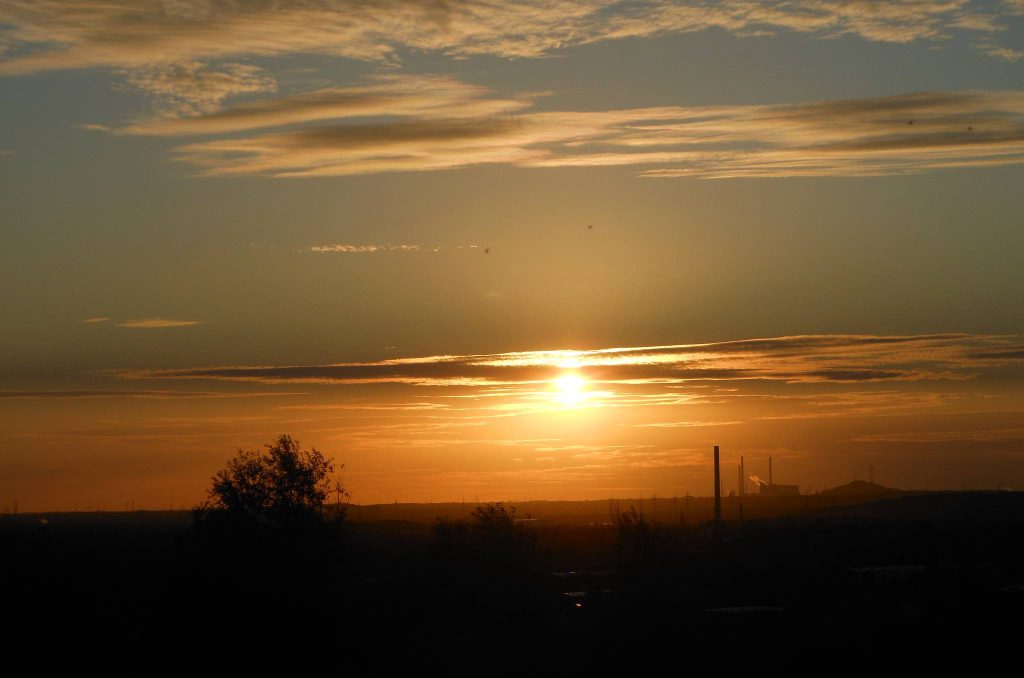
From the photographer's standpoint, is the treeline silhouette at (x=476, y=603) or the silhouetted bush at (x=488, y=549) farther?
the silhouetted bush at (x=488, y=549)

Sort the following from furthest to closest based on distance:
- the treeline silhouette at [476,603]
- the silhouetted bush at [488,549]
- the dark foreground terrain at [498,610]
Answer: the silhouetted bush at [488,549] < the treeline silhouette at [476,603] < the dark foreground terrain at [498,610]

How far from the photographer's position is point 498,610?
137ft

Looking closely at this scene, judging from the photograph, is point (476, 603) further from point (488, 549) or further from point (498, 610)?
point (488, 549)

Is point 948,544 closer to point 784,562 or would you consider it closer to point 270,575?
point 784,562

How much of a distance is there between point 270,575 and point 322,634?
17.5 feet

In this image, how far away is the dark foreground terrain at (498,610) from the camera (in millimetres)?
33031

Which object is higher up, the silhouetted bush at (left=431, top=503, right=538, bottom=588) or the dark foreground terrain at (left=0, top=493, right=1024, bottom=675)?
the silhouetted bush at (left=431, top=503, right=538, bottom=588)

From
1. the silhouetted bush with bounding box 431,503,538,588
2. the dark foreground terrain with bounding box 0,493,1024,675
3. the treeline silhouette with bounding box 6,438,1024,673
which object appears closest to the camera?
the dark foreground terrain with bounding box 0,493,1024,675

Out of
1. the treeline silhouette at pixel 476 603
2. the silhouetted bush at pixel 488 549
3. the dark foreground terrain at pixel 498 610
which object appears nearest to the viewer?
the dark foreground terrain at pixel 498 610

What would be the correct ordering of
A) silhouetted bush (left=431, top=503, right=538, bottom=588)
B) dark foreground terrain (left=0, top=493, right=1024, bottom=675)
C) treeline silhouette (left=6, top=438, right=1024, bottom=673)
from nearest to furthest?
dark foreground terrain (left=0, top=493, right=1024, bottom=675), treeline silhouette (left=6, top=438, right=1024, bottom=673), silhouetted bush (left=431, top=503, right=538, bottom=588)

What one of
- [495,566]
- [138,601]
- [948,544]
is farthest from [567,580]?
[948,544]

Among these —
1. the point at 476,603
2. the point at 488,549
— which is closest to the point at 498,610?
the point at 476,603

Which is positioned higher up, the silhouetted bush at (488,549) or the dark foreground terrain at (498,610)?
the silhouetted bush at (488,549)

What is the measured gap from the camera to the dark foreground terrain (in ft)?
108
